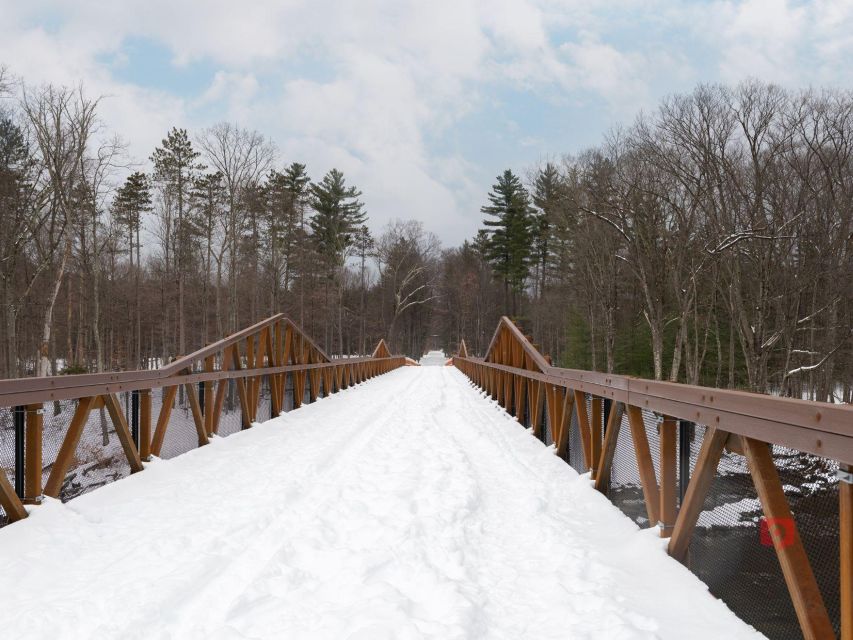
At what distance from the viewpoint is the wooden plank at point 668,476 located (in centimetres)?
288

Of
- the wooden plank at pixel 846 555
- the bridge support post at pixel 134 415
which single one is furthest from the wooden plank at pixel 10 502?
the wooden plank at pixel 846 555

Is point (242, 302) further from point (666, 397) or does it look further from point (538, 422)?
point (666, 397)

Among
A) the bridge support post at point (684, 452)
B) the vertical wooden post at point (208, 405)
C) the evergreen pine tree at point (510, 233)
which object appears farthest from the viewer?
the evergreen pine tree at point (510, 233)

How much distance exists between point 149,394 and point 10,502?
1.83 metres

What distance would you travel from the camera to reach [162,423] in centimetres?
509

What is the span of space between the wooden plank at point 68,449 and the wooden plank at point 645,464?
378 centimetres

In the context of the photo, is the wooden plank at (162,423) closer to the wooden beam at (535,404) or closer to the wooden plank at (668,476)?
the wooden beam at (535,404)

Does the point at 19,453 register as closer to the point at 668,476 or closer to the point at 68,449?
the point at 68,449

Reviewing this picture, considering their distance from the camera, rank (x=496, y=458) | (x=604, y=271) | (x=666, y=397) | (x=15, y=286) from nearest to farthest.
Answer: (x=666, y=397) → (x=496, y=458) → (x=15, y=286) → (x=604, y=271)

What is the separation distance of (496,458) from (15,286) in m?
19.6

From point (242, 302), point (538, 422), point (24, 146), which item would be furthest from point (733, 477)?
point (242, 302)

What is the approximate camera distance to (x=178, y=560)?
2746 mm

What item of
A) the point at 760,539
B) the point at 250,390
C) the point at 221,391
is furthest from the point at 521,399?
the point at 760,539

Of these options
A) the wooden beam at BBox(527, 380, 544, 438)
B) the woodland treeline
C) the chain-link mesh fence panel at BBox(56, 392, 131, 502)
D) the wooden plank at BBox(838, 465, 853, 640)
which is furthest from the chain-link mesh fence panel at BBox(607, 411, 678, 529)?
the woodland treeline
